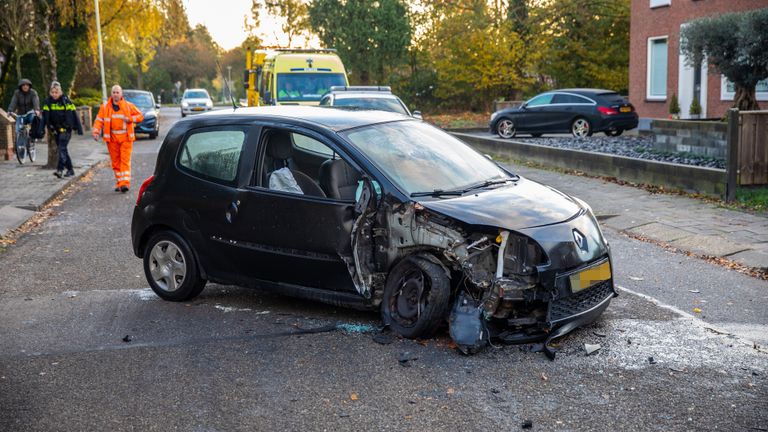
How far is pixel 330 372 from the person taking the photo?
5465mm

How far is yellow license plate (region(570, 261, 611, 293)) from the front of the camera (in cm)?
589

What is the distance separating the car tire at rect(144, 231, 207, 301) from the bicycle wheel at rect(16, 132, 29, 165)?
14020 mm

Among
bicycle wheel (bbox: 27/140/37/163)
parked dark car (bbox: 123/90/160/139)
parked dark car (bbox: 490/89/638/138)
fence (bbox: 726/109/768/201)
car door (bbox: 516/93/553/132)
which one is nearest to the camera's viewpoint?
fence (bbox: 726/109/768/201)

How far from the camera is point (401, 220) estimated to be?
6133 millimetres

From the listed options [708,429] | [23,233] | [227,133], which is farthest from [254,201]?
[23,233]

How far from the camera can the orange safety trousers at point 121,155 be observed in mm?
15258

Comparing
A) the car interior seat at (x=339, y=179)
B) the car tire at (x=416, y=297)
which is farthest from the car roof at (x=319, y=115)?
the car tire at (x=416, y=297)

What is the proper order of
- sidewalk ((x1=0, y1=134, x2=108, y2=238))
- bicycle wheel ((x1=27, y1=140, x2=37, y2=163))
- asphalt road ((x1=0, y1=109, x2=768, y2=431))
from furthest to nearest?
1. bicycle wheel ((x1=27, y1=140, x2=37, y2=163))
2. sidewalk ((x1=0, y1=134, x2=108, y2=238))
3. asphalt road ((x1=0, y1=109, x2=768, y2=431))

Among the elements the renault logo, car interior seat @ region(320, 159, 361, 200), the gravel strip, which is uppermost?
car interior seat @ region(320, 159, 361, 200)

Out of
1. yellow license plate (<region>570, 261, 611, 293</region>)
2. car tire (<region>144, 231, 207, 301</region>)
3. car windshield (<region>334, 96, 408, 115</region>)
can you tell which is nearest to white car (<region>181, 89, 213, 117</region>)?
car windshield (<region>334, 96, 408, 115</region>)

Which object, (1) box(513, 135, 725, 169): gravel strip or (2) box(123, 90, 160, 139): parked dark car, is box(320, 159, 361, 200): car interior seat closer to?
(1) box(513, 135, 725, 169): gravel strip

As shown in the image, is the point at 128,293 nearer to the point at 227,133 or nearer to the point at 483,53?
the point at 227,133

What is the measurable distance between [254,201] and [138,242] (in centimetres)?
148

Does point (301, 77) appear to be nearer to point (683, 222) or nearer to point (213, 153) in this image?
point (683, 222)
